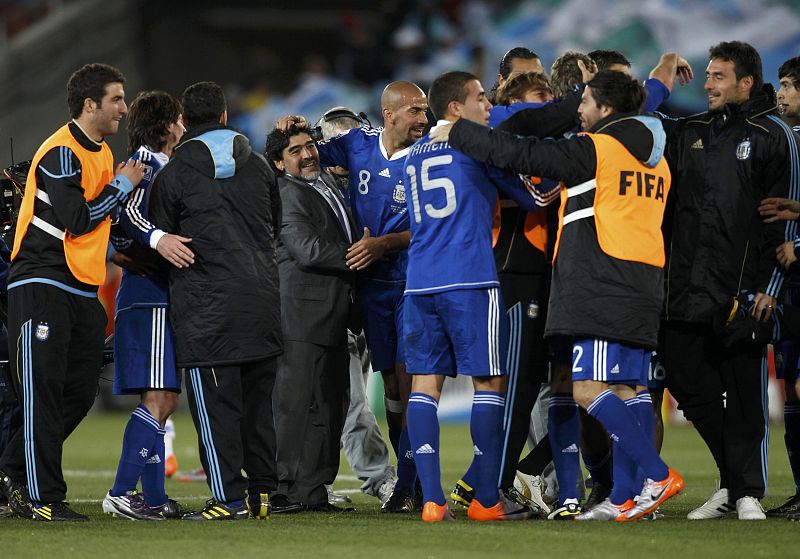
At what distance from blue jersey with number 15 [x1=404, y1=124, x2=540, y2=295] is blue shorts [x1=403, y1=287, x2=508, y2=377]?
0.21ft

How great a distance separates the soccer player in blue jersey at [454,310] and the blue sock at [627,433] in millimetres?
562

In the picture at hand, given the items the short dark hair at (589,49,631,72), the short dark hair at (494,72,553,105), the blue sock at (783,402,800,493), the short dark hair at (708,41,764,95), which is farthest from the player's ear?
the blue sock at (783,402,800,493)

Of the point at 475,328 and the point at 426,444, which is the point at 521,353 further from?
the point at 426,444

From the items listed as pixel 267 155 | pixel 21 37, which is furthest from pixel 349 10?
pixel 267 155

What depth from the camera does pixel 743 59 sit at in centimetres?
672

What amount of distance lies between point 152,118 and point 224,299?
1314 mm

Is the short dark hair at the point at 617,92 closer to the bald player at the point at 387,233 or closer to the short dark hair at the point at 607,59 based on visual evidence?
the short dark hair at the point at 607,59

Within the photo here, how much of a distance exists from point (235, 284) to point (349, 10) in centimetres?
1808

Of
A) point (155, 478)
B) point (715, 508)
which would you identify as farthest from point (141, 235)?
point (715, 508)

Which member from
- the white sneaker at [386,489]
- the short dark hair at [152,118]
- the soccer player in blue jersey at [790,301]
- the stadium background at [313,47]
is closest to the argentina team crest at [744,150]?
the soccer player in blue jersey at [790,301]

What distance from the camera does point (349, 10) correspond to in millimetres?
23734

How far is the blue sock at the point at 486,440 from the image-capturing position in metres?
6.24

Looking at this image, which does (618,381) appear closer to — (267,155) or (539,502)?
(539,502)

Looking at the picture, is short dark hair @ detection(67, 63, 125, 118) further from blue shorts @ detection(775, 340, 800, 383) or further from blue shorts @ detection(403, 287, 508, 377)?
blue shorts @ detection(775, 340, 800, 383)
